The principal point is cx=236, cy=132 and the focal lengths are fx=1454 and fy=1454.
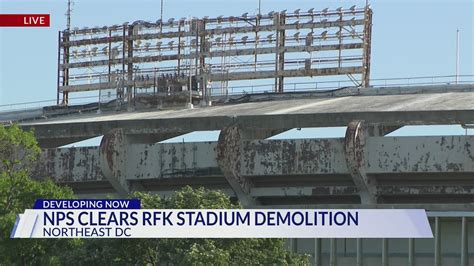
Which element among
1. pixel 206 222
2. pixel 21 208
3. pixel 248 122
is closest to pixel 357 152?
pixel 248 122

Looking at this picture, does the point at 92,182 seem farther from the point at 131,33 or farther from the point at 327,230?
the point at 327,230

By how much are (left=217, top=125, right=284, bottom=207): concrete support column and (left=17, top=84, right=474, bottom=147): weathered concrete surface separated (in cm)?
70

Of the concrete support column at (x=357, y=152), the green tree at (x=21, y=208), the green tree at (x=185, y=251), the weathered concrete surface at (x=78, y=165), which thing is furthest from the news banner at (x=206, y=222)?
the weathered concrete surface at (x=78, y=165)

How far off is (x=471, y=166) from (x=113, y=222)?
64.9ft

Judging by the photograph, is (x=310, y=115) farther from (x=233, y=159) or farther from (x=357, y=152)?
(x=233, y=159)

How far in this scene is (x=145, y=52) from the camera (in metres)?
82.7

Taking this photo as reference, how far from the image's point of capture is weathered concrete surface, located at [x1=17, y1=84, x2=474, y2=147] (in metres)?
57.2

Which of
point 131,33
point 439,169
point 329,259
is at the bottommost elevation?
point 329,259

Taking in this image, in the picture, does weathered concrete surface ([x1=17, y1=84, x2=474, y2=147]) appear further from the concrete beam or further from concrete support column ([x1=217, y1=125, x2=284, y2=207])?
concrete support column ([x1=217, y1=125, x2=284, y2=207])

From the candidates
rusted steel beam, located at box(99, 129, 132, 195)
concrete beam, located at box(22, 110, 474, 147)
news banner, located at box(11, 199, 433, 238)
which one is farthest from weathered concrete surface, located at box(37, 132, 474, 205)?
news banner, located at box(11, 199, 433, 238)

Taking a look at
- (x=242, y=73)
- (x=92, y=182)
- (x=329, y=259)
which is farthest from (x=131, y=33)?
(x=329, y=259)

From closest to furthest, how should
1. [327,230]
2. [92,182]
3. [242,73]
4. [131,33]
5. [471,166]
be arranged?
[327,230] < [471,166] < [92,182] < [242,73] < [131,33]

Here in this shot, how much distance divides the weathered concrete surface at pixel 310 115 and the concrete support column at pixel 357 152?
2.36 feet

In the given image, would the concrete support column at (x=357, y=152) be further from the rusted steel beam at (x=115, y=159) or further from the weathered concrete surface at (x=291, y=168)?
the rusted steel beam at (x=115, y=159)
